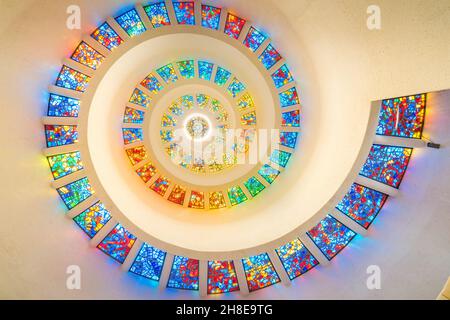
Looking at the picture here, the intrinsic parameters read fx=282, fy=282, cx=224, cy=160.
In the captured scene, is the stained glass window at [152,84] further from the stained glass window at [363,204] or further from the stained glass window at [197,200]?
the stained glass window at [363,204]

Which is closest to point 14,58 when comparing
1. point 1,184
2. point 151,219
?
point 1,184

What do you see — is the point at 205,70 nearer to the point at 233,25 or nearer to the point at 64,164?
the point at 233,25

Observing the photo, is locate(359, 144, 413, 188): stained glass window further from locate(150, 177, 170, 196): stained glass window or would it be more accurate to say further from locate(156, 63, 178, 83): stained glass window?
locate(156, 63, 178, 83): stained glass window

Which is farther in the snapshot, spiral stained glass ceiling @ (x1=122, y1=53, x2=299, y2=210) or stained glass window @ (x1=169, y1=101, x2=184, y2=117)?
stained glass window @ (x1=169, y1=101, x2=184, y2=117)

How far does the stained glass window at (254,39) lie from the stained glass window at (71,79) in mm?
4473

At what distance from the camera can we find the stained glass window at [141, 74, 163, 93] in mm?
9117

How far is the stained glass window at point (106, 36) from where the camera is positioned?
7.42m

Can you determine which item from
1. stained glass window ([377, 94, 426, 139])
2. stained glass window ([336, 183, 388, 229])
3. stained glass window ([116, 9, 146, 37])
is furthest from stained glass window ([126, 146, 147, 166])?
stained glass window ([377, 94, 426, 139])

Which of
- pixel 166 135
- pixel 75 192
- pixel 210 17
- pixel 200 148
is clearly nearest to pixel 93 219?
pixel 75 192

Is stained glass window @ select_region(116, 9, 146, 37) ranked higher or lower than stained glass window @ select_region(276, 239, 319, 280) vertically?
higher

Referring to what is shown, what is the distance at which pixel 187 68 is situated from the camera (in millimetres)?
9305

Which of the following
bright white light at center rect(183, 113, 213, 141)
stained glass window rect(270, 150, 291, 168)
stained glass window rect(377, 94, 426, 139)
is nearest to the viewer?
stained glass window rect(377, 94, 426, 139)

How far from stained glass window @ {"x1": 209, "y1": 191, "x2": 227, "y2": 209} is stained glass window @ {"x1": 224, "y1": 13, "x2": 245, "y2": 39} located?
516 centimetres

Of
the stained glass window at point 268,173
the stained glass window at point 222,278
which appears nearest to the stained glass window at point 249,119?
the stained glass window at point 268,173
